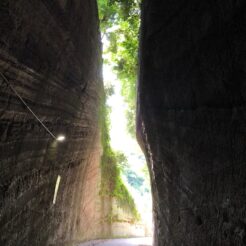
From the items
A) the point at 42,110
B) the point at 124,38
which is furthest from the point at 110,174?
the point at 42,110

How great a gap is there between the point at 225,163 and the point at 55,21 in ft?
10.9

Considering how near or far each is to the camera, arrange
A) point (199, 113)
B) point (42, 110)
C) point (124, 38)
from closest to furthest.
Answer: point (199, 113)
point (42, 110)
point (124, 38)

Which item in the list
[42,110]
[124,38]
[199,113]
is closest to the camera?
[199,113]

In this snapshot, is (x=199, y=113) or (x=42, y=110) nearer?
(x=199, y=113)

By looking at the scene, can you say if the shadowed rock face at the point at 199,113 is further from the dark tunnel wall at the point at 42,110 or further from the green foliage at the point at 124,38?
the green foliage at the point at 124,38

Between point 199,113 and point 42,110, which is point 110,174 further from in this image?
point 199,113

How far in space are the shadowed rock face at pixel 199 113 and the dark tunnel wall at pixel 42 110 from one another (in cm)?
160

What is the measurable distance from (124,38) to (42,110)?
30.4 ft

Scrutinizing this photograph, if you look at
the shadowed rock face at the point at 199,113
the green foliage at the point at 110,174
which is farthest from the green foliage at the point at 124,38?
the shadowed rock face at the point at 199,113

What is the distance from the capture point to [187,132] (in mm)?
3984

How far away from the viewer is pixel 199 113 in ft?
11.7

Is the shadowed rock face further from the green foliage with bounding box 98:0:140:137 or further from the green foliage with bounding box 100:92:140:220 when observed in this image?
the green foliage with bounding box 100:92:140:220

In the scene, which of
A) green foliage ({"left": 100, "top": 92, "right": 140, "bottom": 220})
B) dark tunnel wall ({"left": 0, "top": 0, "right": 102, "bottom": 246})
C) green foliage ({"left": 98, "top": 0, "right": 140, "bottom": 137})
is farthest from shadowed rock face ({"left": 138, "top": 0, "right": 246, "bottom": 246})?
green foliage ({"left": 100, "top": 92, "right": 140, "bottom": 220})

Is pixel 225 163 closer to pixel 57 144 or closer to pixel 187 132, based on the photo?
pixel 187 132
